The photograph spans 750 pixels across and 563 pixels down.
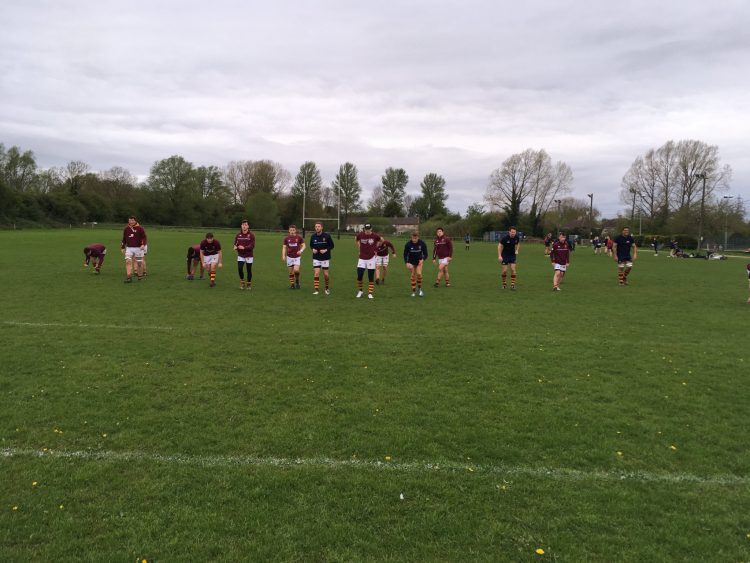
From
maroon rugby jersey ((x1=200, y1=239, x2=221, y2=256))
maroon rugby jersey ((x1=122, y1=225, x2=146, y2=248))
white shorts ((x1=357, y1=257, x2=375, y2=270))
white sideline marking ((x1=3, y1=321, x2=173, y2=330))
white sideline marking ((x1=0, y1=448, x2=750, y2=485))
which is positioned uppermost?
maroon rugby jersey ((x1=122, y1=225, x2=146, y2=248))

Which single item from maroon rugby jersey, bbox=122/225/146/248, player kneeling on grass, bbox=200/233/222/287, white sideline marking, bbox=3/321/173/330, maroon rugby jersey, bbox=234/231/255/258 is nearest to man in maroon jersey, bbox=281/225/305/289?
maroon rugby jersey, bbox=234/231/255/258

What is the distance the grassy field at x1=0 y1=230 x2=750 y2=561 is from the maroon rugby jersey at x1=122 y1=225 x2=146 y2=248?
5396 mm

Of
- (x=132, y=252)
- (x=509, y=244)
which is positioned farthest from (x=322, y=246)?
(x=132, y=252)

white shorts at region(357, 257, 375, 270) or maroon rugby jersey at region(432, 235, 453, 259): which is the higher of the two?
maroon rugby jersey at region(432, 235, 453, 259)

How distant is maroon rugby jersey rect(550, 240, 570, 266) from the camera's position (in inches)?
565

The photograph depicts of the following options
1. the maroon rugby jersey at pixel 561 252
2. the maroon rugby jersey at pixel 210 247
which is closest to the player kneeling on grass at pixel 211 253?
the maroon rugby jersey at pixel 210 247

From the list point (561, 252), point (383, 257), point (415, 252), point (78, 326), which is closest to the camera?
point (78, 326)

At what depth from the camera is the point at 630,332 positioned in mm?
8805

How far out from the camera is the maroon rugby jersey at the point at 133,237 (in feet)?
45.2

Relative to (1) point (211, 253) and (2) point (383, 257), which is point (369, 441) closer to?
(1) point (211, 253)

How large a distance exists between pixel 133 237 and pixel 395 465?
12665mm

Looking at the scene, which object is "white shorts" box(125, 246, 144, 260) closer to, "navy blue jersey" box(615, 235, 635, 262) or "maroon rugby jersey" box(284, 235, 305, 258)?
"maroon rugby jersey" box(284, 235, 305, 258)

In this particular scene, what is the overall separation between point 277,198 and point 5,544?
88.1m

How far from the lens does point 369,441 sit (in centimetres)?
418
